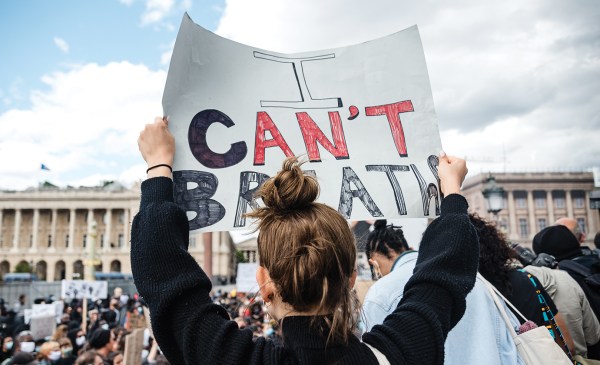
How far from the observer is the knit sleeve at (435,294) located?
3.70 feet

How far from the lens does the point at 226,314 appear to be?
3.96 ft

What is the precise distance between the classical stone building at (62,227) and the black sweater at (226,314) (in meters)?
66.0

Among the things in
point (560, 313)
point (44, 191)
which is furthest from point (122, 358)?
point (44, 191)

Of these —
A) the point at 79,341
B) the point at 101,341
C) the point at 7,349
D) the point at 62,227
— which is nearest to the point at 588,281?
the point at 101,341

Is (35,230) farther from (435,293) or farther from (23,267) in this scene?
(435,293)

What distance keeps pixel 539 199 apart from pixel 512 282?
258 feet

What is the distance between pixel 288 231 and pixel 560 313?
2623 mm

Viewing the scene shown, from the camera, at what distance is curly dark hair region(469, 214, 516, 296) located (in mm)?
2439

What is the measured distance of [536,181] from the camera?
7206cm

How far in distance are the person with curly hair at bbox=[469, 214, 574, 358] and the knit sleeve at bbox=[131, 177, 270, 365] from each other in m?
1.70

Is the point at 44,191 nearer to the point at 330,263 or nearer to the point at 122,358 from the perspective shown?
the point at 122,358

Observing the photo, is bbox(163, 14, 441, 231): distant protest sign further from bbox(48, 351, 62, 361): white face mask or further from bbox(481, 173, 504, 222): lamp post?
bbox(481, 173, 504, 222): lamp post

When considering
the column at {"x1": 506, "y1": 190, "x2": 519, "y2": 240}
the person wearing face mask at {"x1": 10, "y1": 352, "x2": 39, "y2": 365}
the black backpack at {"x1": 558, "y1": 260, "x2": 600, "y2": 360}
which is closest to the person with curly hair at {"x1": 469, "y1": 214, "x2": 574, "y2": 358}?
the black backpack at {"x1": 558, "y1": 260, "x2": 600, "y2": 360}

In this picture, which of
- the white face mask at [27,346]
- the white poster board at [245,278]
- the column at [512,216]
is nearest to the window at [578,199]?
the column at [512,216]
